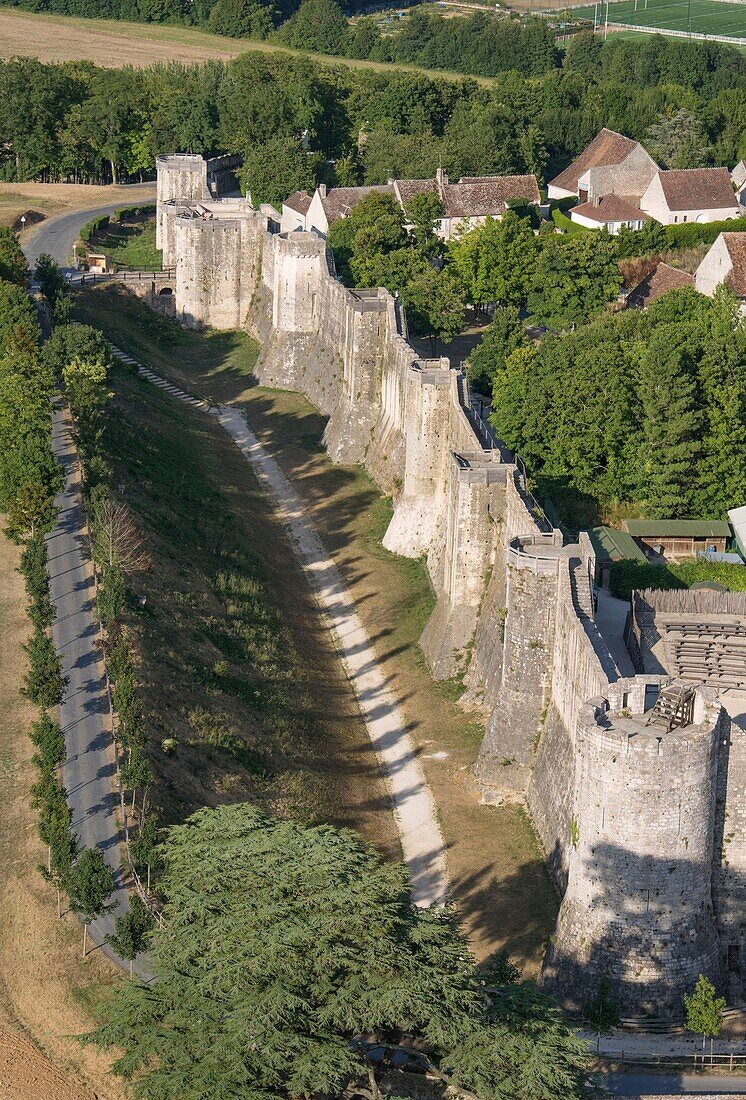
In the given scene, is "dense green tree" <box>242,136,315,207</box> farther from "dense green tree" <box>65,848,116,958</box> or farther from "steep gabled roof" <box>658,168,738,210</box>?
"dense green tree" <box>65,848,116,958</box>

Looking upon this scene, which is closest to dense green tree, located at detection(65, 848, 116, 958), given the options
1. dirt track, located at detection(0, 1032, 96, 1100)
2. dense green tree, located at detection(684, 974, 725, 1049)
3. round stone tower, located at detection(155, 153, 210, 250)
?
dirt track, located at detection(0, 1032, 96, 1100)

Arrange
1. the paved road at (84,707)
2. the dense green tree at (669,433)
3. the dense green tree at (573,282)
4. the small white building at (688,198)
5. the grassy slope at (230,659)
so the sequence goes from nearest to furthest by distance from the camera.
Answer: the paved road at (84,707)
the grassy slope at (230,659)
the dense green tree at (669,433)
the dense green tree at (573,282)
the small white building at (688,198)

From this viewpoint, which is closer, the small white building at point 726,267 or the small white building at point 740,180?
the small white building at point 726,267

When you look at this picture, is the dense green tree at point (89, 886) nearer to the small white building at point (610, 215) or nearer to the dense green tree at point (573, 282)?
the dense green tree at point (573, 282)

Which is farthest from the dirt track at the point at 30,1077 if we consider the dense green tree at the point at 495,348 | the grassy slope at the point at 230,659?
the dense green tree at the point at 495,348

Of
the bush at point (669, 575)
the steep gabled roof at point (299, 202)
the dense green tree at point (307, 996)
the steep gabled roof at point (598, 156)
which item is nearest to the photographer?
the dense green tree at point (307, 996)

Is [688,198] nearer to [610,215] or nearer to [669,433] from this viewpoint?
[610,215]
